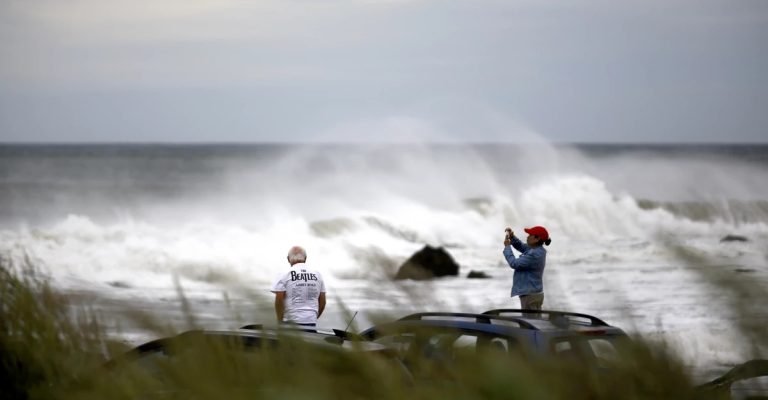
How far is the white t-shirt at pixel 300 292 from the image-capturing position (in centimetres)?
1012

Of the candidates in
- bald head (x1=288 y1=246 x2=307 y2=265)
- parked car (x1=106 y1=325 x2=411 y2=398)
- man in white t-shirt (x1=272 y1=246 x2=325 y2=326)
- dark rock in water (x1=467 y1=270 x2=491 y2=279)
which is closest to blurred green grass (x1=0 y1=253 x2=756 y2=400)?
Result: parked car (x1=106 y1=325 x2=411 y2=398)

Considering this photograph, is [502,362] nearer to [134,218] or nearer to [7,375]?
[7,375]

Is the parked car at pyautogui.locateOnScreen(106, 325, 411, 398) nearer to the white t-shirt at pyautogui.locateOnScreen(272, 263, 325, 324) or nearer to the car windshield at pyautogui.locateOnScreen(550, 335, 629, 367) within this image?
the car windshield at pyautogui.locateOnScreen(550, 335, 629, 367)

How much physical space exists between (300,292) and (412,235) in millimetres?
36619

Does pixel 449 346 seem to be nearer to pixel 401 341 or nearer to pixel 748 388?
pixel 401 341

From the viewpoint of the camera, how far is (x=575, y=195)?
167ft

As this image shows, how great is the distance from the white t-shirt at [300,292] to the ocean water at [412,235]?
0.39 meters

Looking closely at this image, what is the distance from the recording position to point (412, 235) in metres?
46.7

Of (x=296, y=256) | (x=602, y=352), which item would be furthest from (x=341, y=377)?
(x=296, y=256)

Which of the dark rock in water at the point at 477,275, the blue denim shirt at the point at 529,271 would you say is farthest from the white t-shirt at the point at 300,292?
the dark rock in water at the point at 477,275

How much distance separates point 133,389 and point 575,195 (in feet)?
158

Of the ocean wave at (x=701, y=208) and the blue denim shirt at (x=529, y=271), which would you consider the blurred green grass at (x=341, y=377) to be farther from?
the ocean wave at (x=701, y=208)

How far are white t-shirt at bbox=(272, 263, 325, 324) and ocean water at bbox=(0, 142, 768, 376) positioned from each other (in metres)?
0.39

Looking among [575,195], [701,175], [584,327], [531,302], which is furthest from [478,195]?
[584,327]
